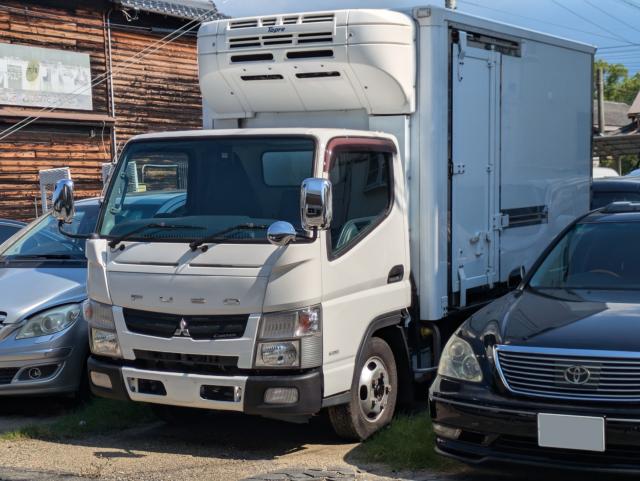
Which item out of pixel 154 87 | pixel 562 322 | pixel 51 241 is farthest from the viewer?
pixel 154 87

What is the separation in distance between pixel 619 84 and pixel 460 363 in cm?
8047

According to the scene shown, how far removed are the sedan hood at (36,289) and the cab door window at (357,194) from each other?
2614 mm

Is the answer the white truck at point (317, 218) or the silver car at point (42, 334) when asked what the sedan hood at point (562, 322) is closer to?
the white truck at point (317, 218)

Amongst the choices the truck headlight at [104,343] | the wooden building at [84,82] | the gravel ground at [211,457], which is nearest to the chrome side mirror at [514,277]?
the gravel ground at [211,457]

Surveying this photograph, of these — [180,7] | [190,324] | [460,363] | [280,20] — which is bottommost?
[460,363]

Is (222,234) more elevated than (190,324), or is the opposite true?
(222,234)

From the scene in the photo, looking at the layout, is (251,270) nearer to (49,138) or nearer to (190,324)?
(190,324)

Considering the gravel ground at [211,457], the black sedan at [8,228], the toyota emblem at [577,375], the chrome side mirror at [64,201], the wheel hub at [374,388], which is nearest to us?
the toyota emblem at [577,375]

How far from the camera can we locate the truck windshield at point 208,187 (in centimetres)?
650

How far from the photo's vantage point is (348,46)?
7137 mm

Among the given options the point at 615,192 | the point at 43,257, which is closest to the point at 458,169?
the point at 43,257

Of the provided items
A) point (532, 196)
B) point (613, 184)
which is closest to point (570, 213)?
point (532, 196)

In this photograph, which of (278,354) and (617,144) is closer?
(278,354)

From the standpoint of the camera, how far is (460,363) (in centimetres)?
592
